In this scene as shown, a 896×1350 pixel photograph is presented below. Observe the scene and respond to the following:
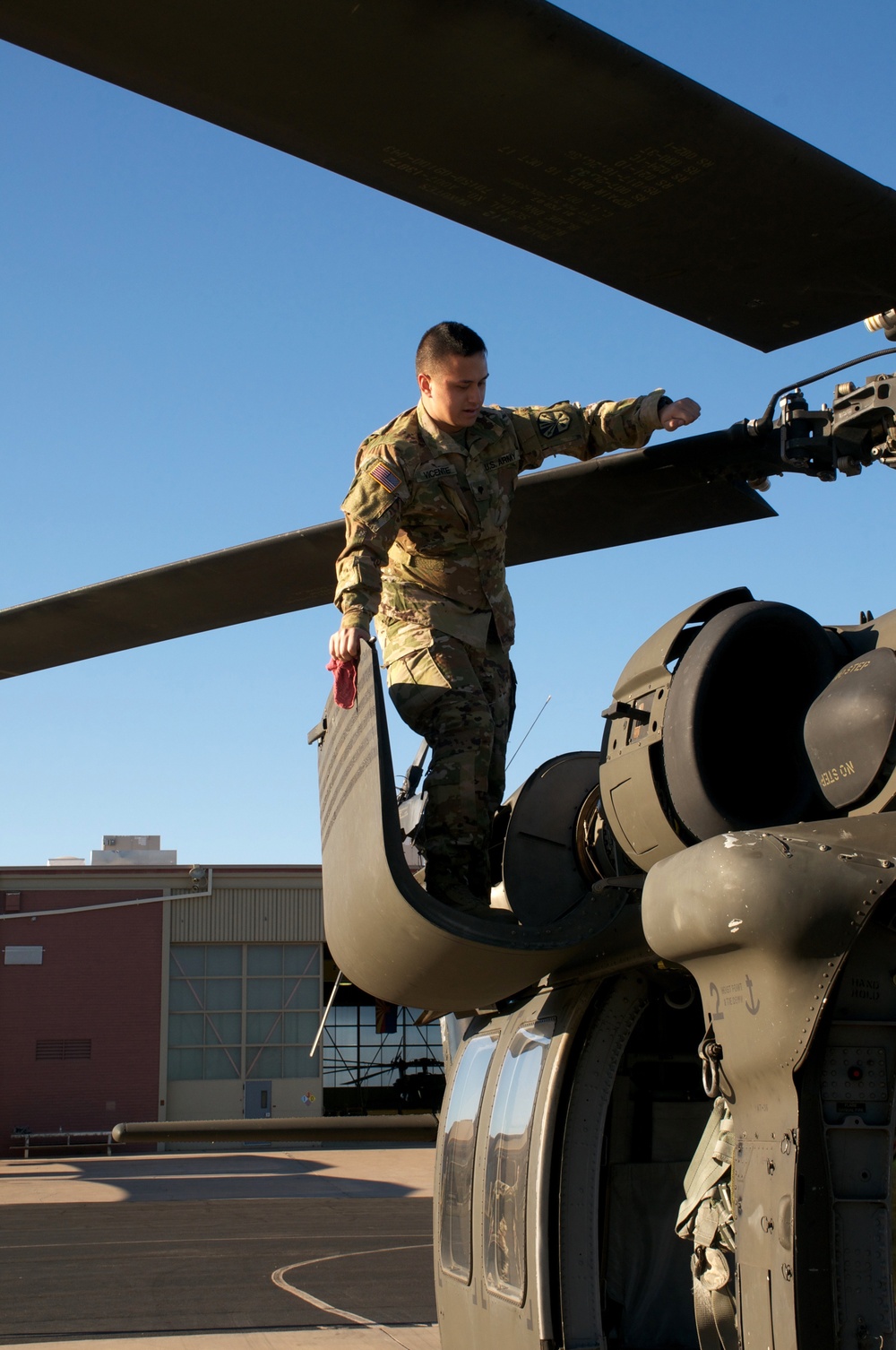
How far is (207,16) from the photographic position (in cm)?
228

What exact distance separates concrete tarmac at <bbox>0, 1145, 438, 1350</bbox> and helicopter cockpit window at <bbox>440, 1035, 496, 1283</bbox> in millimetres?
4493

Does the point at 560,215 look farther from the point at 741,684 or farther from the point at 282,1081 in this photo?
the point at 282,1081

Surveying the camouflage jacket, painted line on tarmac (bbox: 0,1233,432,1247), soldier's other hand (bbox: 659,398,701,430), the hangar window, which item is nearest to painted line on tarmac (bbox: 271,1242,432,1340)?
painted line on tarmac (bbox: 0,1233,432,1247)

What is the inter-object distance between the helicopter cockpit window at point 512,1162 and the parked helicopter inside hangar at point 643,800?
2 cm

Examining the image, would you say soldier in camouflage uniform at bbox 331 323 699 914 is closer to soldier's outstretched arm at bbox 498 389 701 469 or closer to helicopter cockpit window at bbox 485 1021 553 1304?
soldier's outstretched arm at bbox 498 389 701 469

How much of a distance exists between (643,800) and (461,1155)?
7.21 feet

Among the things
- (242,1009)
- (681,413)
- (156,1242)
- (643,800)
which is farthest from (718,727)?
(242,1009)

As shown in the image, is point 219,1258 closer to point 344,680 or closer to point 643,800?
point 344,680

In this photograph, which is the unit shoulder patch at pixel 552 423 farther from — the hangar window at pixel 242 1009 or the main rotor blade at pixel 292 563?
the hangar window at pixel 242 1009

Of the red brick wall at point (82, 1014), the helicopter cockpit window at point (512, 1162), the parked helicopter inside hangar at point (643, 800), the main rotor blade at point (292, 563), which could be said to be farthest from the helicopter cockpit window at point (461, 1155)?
the red brick wall at point (82, 1014)

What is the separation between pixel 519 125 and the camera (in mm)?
2566

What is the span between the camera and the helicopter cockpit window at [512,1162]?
434cm

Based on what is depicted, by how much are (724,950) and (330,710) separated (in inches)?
71.0

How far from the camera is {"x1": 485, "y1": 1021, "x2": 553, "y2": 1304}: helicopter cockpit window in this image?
4.34m
